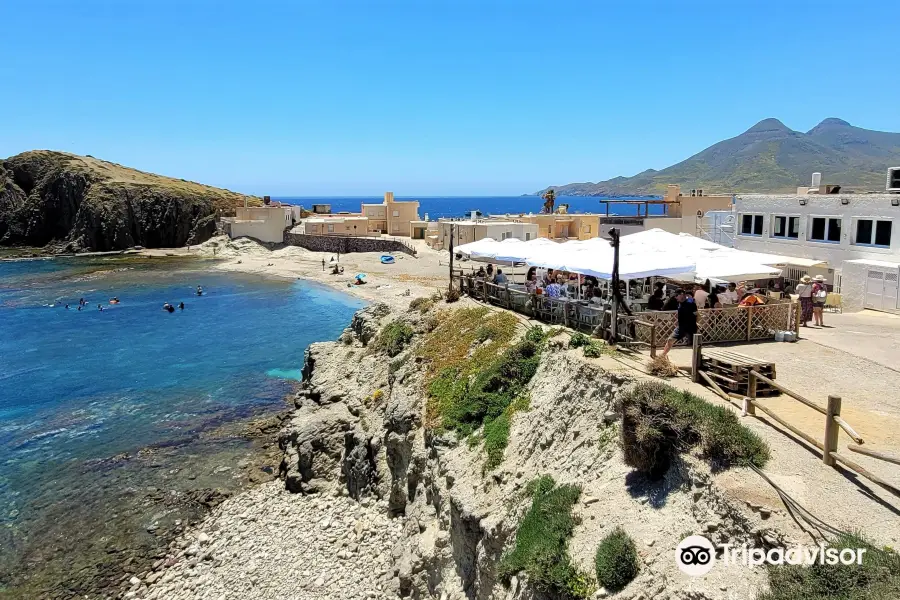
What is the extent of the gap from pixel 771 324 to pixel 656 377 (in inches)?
231

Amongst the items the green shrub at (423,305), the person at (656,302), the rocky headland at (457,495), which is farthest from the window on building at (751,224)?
the green shrub at (423,305)

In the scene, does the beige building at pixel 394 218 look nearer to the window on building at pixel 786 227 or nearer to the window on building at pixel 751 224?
the window on building at pixel 751 224

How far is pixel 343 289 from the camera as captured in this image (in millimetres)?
55594

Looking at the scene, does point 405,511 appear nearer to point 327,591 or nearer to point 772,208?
point 327,591

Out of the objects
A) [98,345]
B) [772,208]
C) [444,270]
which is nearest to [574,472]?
[772,208]

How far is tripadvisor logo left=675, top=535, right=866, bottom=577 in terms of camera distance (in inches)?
274

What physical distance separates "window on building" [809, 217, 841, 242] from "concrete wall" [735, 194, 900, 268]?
175mm

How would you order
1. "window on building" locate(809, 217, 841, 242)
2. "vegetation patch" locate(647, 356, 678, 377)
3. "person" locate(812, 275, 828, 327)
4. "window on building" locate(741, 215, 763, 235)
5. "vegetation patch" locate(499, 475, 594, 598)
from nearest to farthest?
"vegetation patch" locate(499, 475, 594, 598) → "vegetation patch" locate(647, 356, 678, 377) → "person" locate(812, 275, 828, 327) → "window on building" locate(809, 217, 841, 242) → "window on building" locate(741, 215, 763, 235)

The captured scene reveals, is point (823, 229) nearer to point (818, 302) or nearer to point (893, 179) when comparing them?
point (893, 179)

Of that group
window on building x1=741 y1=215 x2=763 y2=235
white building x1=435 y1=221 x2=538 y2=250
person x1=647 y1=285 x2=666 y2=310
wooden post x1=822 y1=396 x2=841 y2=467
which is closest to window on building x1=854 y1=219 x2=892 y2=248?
window on building x1=741 y1=215 x2=763 y2=235

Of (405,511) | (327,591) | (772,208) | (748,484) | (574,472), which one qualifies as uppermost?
(772,208)

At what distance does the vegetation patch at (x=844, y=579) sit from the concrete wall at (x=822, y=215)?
19.7 metres

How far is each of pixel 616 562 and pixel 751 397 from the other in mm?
4632

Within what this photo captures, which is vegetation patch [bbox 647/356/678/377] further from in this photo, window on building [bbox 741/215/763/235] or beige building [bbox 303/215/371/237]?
beige building [bbox 303/215/371/237]
